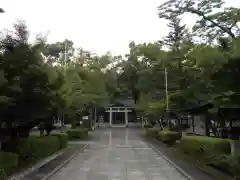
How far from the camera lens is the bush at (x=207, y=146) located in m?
16.9

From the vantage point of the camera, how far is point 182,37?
153ft

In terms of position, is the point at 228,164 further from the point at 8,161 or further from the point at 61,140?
the point at 61,140

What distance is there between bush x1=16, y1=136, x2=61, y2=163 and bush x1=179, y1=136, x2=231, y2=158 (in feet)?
28.3

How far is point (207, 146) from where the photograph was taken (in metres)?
17.9

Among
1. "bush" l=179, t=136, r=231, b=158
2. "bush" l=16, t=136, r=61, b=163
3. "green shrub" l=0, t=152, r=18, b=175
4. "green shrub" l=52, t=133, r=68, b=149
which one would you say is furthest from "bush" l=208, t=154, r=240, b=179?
"green shrub" l=52, t=133, r=68, b=149

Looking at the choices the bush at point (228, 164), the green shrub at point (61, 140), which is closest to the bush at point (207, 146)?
the bush at point (228, 164)

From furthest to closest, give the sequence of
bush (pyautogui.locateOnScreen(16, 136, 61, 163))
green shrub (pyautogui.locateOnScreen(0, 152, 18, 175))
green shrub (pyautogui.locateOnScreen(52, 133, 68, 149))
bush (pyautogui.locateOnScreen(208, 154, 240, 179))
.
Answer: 1. green shrub (pyautogui.locateOnScreen(52, 133, 68, 149))
2. bush (pyautogui.locateOnScreen(16, 136, 61, 163))
3. green shrub (pyautogui.locateOnScreen(0, 152, 18, 175))
4. bush (pyautogui.locateOnScreen(208, 154, 240, 179))

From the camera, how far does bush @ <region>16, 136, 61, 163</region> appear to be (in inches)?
726

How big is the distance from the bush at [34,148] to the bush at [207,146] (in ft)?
28.3

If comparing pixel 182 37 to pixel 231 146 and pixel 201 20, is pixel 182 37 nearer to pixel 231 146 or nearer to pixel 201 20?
pixel 201 20

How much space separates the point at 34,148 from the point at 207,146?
920 centimetres

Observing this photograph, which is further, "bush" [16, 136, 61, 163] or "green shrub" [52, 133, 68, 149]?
"green shrub" [52, 133, 68, 149]

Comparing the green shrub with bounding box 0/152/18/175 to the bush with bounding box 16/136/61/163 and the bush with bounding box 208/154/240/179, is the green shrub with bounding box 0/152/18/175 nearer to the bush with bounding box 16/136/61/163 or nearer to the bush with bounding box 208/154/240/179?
the bush with bounding box 16/136/61/163

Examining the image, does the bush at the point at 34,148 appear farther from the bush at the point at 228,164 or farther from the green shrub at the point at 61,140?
the bush at the point at 228,164
